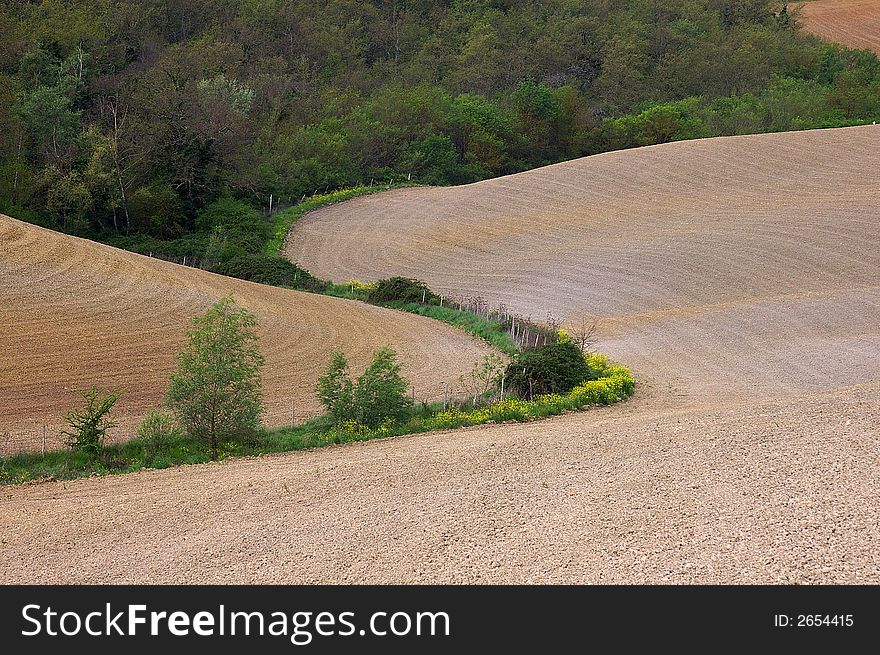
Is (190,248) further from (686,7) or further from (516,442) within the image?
(686,7)

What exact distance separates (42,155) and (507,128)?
162 ft

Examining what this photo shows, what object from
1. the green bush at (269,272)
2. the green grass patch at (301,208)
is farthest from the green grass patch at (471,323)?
the green grass patch at (301,208)

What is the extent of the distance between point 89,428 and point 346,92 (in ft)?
287

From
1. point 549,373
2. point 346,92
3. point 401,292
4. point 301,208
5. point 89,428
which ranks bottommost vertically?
point 549,373

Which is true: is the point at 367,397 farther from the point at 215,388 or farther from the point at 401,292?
the point at 401,292

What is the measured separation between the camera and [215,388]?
28250 mm

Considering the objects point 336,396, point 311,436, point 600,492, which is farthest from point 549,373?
point 600,492

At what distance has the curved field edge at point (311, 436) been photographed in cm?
2636

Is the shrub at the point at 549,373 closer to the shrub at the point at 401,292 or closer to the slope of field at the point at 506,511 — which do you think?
the slope of field at the point at 506,511

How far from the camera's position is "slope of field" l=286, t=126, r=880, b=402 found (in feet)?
137

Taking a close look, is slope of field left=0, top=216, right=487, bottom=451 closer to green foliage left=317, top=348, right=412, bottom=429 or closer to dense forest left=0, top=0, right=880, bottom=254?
green foliage left=317, top=348, right=412, bottom=429

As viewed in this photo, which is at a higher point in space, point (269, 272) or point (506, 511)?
point (269, 272)

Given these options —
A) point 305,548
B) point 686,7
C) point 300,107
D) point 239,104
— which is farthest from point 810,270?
point 686,7

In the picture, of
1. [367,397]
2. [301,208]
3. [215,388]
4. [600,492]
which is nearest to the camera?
[600,492]
